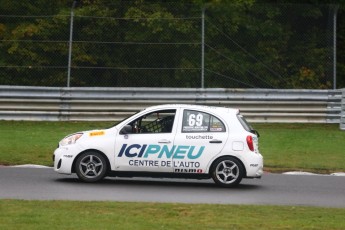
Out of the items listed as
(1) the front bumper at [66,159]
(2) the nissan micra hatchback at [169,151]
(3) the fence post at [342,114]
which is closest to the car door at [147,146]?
(2) the nissan micra hatchback at [169,151]

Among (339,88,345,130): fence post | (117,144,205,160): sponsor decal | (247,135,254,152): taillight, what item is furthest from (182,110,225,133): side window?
(339,88,345,130): fence post

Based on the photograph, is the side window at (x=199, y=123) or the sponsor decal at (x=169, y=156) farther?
the side window at (x=199, y=123)

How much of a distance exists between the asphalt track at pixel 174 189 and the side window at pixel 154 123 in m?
0.93

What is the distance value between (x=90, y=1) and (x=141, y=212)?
1623cm

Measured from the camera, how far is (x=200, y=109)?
16.6 m

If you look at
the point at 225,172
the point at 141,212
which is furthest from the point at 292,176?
the point at 141,212

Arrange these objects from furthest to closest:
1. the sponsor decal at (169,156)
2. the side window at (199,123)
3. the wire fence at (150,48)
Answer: the wire fence at (150,48), the side window at (199,123), the sponsor decal at (169,156)

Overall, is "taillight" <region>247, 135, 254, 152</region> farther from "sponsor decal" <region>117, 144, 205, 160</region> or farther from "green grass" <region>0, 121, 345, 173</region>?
"green grass" <region>0, 121, 345, 173</region>

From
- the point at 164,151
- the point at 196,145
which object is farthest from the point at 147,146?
the point at 196,145

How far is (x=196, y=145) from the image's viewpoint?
1628 centimetres

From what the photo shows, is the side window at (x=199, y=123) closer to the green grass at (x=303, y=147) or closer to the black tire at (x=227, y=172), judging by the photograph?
the black tire at (x=227, y=172)

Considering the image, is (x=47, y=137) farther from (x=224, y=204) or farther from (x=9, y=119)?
(x=224, y=204)

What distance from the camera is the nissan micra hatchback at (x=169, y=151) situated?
1628 centimetres

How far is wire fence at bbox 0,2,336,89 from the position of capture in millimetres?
25938
